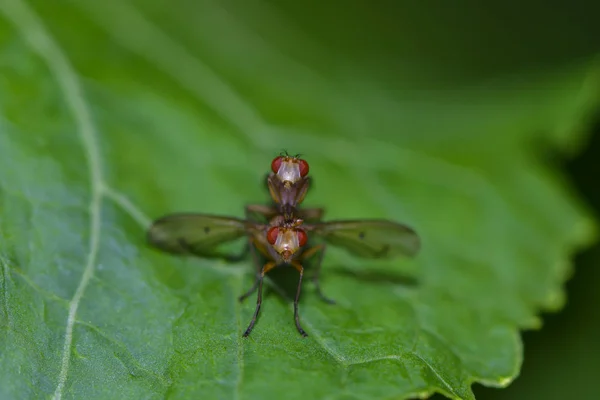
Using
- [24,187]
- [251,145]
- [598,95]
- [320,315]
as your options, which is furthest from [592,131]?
[24,187]

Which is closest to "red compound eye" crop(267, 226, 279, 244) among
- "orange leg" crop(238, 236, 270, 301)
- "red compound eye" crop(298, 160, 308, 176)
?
"orange leg" crop(238, 236, 270, 301)

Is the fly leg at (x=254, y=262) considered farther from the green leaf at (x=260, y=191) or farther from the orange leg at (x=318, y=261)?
the orange leg at (x=318, y=261)

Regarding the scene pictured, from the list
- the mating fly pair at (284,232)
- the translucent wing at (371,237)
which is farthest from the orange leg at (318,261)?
the translucent wing at (371,237)

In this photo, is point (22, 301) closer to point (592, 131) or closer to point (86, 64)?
point (86, 64)

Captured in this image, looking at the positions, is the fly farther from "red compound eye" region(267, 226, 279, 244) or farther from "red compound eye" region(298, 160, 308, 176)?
"red compound eye" region(298, 160, 308, 176)

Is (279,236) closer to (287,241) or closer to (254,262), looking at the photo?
(287,241)

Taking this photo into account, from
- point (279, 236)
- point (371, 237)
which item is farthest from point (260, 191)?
point (279, 236)
